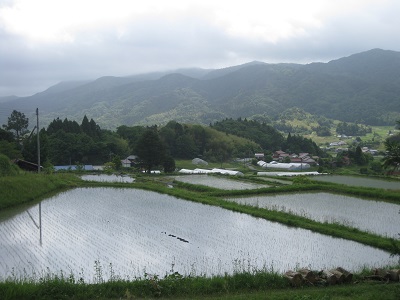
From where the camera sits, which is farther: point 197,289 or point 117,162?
point 117,162

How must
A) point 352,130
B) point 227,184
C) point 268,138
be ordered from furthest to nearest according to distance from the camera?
point 352,130 → point 268,138 → point 227,184

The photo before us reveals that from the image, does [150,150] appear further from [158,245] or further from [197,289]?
[197,289]

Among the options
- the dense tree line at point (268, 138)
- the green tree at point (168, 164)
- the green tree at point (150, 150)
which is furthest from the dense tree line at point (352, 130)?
the green tree at point (150, 150)

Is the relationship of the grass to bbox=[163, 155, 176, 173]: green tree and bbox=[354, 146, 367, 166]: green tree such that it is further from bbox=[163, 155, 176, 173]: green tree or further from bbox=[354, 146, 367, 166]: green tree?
bbox=[354, 146, 367, 166]: green tree

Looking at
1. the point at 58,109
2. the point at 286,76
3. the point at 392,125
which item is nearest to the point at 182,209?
the point at 392,125

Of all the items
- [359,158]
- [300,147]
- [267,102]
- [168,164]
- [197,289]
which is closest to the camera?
[197,289]

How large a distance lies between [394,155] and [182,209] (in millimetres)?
10100

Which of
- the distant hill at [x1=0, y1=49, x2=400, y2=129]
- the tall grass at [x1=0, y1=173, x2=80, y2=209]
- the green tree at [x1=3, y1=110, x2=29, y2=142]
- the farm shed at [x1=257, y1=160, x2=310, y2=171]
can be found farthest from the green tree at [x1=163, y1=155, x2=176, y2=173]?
the distant hill at [x1=0, y1=49, x2=400, y2=129]

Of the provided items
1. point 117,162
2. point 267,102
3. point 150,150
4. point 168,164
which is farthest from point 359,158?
point 267,102

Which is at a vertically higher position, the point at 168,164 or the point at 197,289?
the point at 168,164

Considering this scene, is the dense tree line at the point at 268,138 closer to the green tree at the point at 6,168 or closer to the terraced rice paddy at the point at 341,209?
the terraced rice paddy at the point at 341,209

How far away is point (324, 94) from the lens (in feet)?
505

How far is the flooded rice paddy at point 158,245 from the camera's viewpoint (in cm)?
913

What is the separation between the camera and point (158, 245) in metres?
11.0
